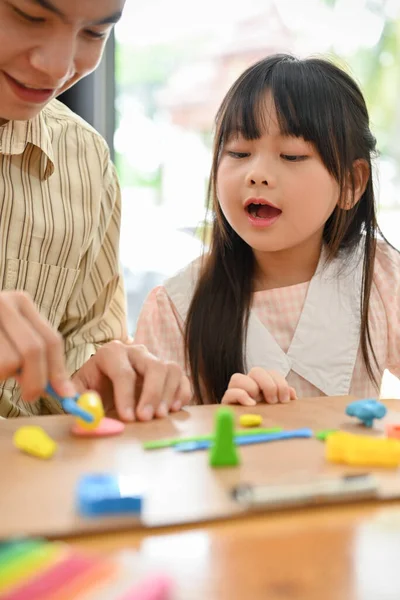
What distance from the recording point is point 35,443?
28.8 inches

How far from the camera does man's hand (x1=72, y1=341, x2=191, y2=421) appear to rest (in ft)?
2.93

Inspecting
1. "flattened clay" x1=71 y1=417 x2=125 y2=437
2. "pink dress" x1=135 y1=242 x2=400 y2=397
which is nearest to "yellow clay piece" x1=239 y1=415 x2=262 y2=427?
"flattened clay" x1=71 y1=417 x2=125 y2=437

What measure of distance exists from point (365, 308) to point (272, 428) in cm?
68

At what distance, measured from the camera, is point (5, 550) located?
0.48 m

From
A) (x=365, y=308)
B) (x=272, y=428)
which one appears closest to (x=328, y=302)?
(x=365, y=308)

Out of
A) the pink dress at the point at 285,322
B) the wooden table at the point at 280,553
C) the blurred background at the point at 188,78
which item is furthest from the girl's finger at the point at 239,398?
the blurred background at the point at 188,78

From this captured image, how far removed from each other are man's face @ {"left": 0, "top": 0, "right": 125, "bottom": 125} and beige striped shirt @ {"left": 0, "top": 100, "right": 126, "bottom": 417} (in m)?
0.20

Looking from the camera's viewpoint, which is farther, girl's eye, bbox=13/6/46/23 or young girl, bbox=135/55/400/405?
young girl, bbox=135/55/400/405

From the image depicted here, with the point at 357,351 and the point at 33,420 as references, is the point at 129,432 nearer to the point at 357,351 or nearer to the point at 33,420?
the point at 33,420

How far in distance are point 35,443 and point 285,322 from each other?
79cm

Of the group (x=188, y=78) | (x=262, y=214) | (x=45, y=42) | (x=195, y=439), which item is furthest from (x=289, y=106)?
(x=188, y=78)

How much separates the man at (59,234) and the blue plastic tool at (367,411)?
195mm

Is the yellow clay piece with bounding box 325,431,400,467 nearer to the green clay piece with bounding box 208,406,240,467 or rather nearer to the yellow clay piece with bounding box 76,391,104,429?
the green clay piece with bounding box 208,406,240,467

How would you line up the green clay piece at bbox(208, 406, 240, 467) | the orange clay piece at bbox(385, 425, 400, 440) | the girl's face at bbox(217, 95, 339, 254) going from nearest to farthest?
the green clay piece at bbox(208, 406, 240, 467)
the orange clay piece at bbox(385, 425, 400, 440)
the girl's face at bbox(217, 95, 339, 254)
